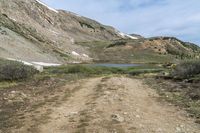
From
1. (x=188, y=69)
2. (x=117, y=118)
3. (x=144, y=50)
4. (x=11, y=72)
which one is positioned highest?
(x=144, y=50)

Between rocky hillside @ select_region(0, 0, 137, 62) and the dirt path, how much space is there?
188ft

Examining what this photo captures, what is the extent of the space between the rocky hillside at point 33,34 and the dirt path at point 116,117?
5728 centimetres

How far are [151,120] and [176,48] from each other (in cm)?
16570

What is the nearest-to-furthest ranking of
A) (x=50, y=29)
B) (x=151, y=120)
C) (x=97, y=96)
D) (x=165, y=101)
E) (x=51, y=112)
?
(x=151, y=120) < (x=51, y=112) < (x=165, y=101) < (x=97, y=96) < (x=50, y=29)

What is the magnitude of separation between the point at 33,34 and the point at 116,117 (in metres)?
112

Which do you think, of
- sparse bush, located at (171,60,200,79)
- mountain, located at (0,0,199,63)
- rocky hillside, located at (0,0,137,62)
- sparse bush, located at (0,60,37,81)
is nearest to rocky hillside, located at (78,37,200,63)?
mountain, located at (0,0,199,63)

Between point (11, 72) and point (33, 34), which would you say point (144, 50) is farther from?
point (11, 72)

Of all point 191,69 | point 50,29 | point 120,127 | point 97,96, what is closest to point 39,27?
point 50,29

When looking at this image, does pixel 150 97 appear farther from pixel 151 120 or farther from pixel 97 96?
pixel 151 120

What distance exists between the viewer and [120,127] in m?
15.2

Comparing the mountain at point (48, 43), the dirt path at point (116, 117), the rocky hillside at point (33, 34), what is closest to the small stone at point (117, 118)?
the dirt path at point (116, 117)

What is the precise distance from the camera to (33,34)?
127062 mm

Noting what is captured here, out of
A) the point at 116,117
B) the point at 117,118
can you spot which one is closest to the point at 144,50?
the point at 116,117

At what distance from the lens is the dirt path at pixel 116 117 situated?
592 inches
